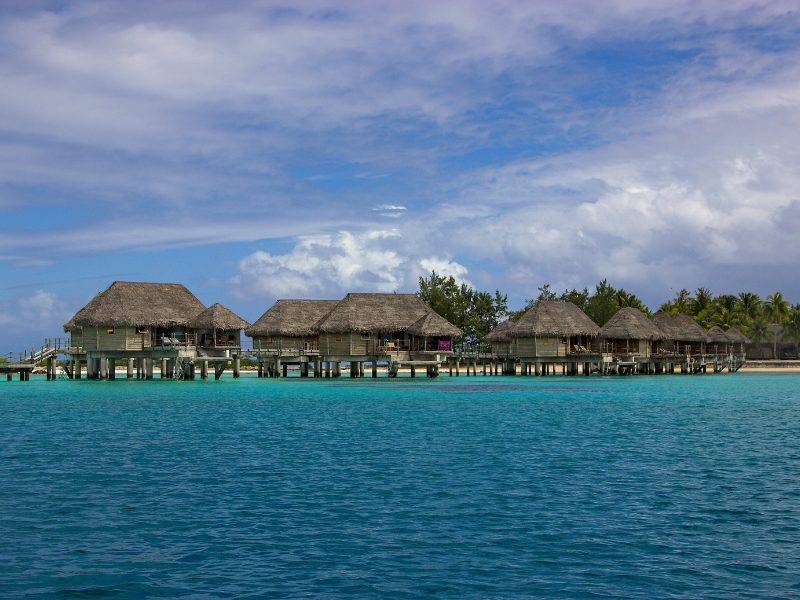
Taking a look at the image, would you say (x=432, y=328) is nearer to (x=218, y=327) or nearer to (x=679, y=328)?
(x=218, y=327)

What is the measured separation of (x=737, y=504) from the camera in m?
15.2

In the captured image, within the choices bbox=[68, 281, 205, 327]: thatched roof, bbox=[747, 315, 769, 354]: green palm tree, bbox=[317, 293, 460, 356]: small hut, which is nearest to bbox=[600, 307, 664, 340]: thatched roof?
bbox=[317, 293, 460, 356]: small hut

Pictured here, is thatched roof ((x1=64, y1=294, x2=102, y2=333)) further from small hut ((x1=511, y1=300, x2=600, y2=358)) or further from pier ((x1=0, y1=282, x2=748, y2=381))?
small hut ((x1=511, y1=300, x2=600, y2=358))

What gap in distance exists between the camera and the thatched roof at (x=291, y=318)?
6688 centimetres

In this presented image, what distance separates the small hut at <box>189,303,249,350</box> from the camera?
59.8 m

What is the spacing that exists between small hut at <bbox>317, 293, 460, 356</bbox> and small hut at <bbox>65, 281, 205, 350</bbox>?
993 cm

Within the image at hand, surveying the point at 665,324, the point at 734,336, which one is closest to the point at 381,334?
the point at 665,324

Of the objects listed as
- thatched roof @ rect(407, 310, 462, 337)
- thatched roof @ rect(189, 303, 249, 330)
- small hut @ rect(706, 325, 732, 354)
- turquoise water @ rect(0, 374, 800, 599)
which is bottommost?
turquoise water @ rect(0, 374, 800, 599)

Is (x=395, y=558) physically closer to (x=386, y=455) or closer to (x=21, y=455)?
(x=386, y=455)

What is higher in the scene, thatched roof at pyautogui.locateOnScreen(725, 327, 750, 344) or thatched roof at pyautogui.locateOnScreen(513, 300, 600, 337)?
thatched roof at pyautogui.locateOnScreen(513, 300, 600, 337)

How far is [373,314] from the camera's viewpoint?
63.8m

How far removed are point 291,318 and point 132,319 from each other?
44.7 feet

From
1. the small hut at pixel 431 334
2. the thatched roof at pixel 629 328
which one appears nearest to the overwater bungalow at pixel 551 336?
the thatched roof at pixel 629 328

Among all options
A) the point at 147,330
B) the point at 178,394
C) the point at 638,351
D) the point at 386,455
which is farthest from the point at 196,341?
the point at 386,455
